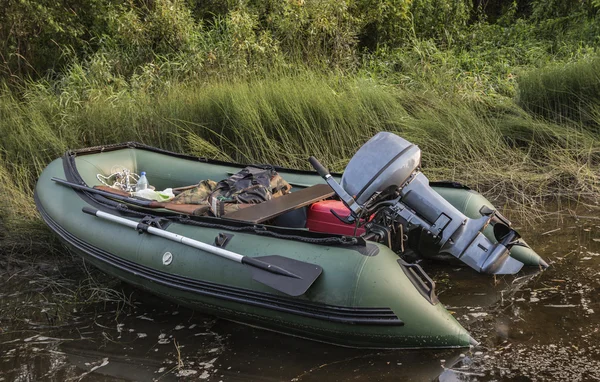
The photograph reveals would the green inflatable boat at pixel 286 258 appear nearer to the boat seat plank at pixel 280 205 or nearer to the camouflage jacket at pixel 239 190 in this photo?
the boat seat plank at pixel 280 205

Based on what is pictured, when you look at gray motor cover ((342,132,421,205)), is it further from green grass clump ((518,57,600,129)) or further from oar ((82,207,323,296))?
green grass clump ((518,57,600,129))

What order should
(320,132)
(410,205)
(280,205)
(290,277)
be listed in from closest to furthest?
(290,277) → (410,205) → (280,205) → (320,132)

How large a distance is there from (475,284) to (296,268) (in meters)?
1.34

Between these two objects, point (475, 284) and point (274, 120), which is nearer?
point (475, 284)

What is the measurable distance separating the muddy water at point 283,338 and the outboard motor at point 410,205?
1.24ft

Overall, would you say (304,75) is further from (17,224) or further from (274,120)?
(17,224)

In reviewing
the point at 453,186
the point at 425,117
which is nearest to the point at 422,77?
the point at 425,117

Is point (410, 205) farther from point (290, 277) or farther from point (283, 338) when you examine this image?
point (283, 338)

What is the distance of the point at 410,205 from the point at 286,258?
691mm

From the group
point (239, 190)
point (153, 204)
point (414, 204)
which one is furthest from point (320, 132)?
point (414, 204)

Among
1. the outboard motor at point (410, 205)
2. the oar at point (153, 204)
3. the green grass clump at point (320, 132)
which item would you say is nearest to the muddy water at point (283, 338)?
the outboard motor at point (410, 205)

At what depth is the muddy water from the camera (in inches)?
114

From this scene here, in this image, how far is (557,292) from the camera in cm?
357

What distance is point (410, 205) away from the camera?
10.6 ft
